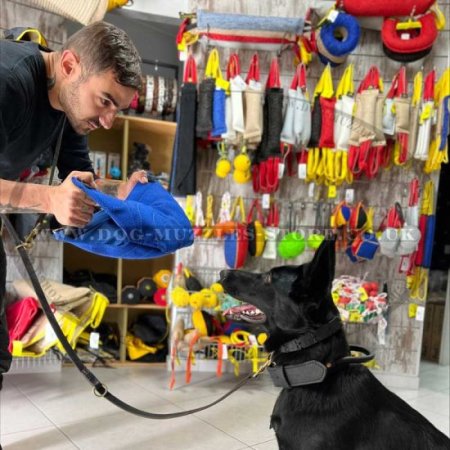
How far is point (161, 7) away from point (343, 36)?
105 centimetres

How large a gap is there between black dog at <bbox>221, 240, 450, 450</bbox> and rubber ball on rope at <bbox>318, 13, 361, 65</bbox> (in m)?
1.66

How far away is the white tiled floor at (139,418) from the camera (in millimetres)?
1806

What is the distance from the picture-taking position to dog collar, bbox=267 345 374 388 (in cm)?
114

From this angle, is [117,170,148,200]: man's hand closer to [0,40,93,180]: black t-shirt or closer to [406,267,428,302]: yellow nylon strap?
Answer: [0,40,93,180]: black t-shirt

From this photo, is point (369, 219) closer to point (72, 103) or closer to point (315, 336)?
point (315, 336)

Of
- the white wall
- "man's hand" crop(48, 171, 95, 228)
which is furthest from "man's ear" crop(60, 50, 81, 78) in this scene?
the white wall

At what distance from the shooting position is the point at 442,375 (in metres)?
2.94

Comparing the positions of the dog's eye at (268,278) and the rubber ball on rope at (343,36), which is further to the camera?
the rubber ball on rope at (343,36)

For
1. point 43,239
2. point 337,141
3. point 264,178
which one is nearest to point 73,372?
point 43,239

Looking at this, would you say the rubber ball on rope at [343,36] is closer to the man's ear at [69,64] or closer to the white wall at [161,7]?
the white wall at [161,7]

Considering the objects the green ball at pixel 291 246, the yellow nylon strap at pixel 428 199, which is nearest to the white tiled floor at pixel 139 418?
the green ball at pixel 291 246

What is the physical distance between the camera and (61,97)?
100cm

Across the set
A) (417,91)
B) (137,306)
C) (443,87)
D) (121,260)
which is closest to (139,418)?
(137,306)

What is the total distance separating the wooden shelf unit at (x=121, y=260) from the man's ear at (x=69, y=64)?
130 cm
